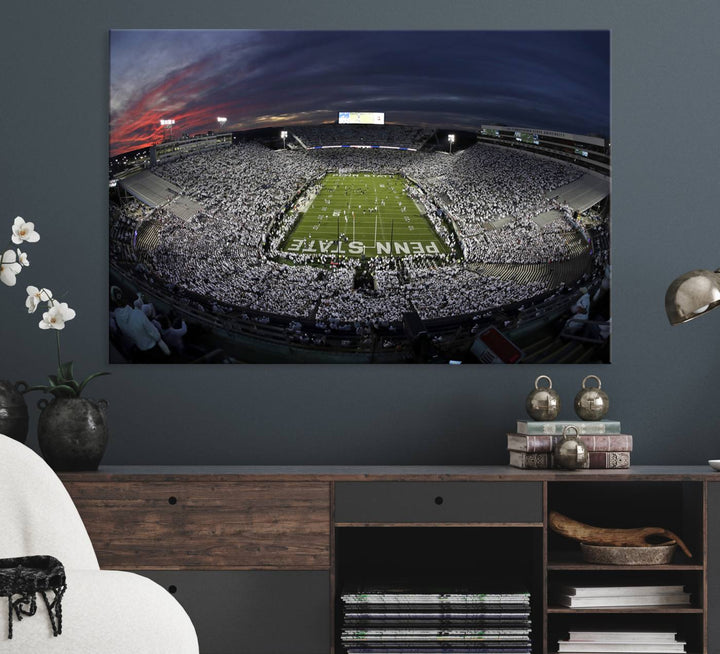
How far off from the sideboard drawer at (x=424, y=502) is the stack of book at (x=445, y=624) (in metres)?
0.22

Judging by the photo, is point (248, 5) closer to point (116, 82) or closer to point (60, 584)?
point (116, 82)

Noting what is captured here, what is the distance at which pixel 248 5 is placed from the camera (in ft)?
9.73

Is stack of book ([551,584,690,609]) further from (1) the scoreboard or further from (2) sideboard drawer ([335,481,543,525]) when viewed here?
(1) the scoreboard

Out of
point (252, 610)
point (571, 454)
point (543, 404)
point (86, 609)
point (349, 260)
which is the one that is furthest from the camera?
point (349, 260)

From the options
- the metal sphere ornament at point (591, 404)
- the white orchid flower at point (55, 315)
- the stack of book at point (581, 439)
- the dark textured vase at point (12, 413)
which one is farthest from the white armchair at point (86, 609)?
the metal sphere ornament at point (591, 404)

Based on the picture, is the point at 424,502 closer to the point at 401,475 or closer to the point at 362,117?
the point at 401,475

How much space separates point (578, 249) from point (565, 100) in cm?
51

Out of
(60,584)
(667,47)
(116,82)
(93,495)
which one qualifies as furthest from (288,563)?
(667,47)

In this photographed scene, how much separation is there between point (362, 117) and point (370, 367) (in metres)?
0.86

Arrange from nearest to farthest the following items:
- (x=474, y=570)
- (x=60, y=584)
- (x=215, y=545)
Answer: (x=60, y=584)
(x=215, y=545)
(x=474, y=570)

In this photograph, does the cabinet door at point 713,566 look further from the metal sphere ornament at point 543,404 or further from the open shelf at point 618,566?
the metal sphere ornament at point 543,404

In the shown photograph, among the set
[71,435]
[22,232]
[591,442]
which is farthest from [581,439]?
[22,232]

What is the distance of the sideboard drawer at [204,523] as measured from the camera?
2.47 meters

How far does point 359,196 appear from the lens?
116 inches
